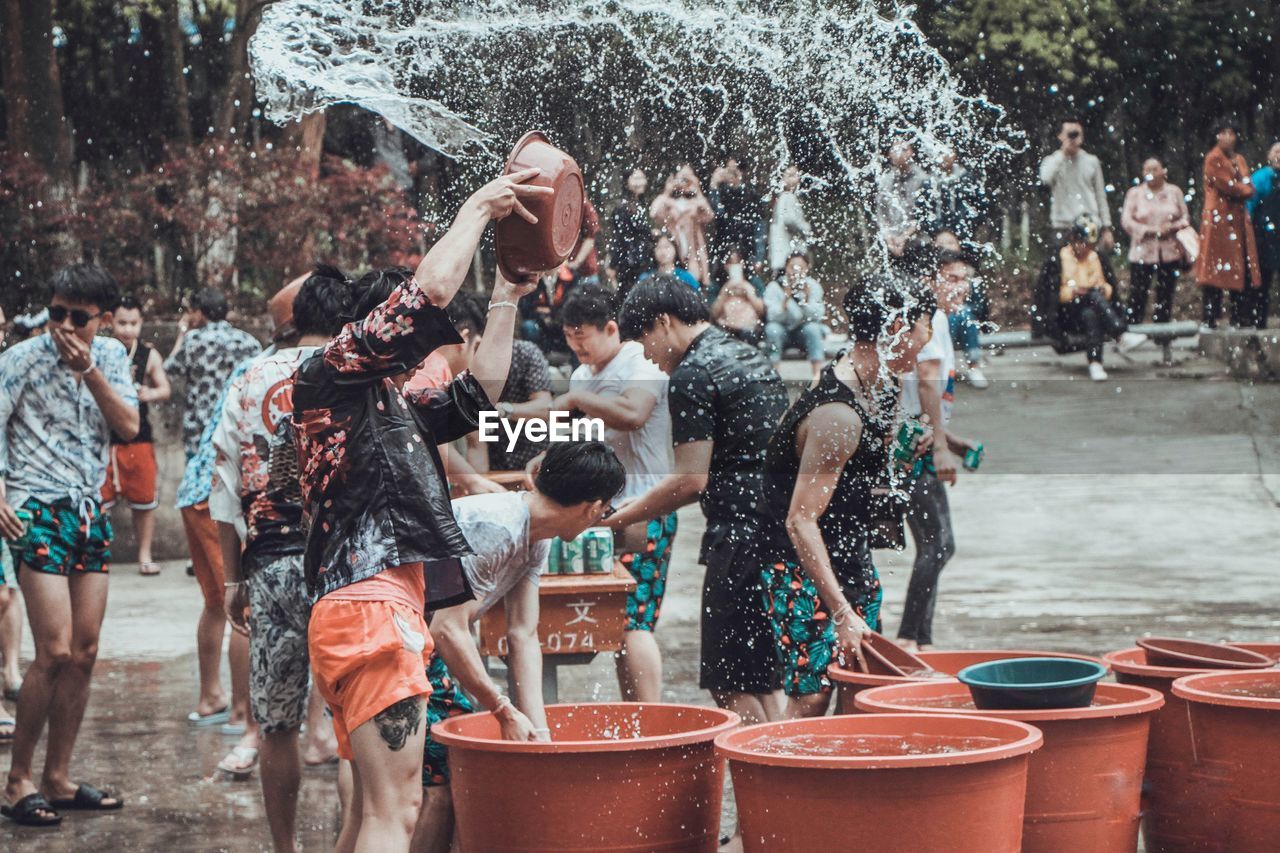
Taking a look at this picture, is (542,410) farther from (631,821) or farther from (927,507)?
(631,821)

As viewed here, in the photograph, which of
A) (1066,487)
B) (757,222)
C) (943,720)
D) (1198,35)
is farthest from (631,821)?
(1198,35)

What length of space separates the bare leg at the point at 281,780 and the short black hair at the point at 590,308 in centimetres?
180

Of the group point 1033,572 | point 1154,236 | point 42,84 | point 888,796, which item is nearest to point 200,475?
point 888,796

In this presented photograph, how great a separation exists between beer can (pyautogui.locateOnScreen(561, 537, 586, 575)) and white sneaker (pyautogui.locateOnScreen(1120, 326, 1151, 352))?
8656mm

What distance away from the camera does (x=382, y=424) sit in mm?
3131

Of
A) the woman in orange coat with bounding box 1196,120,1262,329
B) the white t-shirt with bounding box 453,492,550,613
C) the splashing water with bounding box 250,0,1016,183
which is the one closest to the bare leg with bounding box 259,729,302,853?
the white t-shirt with bounding box 453,492,550,613

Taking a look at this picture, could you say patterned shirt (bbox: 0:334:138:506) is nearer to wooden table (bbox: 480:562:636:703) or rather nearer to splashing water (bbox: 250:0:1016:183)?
wooden table (bbox: 480:562:636:703)

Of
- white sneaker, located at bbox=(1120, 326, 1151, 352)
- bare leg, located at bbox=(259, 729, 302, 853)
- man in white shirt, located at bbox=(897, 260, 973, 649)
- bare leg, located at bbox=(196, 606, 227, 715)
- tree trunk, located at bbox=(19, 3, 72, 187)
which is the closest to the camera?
bare leg, located at bbox=(259, 729, 302, 853)

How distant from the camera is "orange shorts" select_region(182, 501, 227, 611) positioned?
20.1 ft

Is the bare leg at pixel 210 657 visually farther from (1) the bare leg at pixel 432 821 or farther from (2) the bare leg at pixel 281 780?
(1) the bare leg at pixel 432 821

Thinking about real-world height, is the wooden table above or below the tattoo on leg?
below

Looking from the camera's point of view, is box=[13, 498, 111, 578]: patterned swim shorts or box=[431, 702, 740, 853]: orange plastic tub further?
box=[13, 498, 111, 578]: patterned swim shorts

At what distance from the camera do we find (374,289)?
129 inches

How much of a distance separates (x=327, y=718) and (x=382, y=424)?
2842mm
